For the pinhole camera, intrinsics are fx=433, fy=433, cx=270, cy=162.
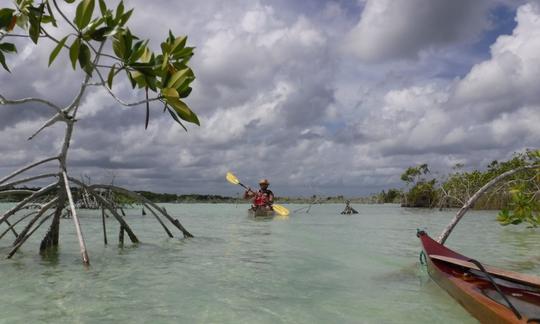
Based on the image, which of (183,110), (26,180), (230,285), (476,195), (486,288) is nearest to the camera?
(183,110)

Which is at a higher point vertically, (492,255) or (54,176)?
(54,176)

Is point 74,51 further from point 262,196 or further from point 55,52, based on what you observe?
point 262,196

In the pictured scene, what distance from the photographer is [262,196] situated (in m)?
20.4

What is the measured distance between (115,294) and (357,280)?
332cm

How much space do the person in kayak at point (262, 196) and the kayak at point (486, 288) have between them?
14513 mm

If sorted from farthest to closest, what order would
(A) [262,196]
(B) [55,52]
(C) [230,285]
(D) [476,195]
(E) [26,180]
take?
(A) [262,196] → (E) [26,180] → (D) [476,195] → (C) [230,285] → (B) [55,52]

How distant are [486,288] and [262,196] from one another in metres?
16.2

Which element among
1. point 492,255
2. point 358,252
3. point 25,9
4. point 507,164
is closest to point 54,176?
point 25,9

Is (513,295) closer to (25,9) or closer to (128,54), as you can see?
(128,54)

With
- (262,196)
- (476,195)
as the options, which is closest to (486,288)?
(476,195)

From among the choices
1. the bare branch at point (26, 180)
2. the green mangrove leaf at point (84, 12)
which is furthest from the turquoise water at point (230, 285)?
the green mangrove leaf at point (84, 12)

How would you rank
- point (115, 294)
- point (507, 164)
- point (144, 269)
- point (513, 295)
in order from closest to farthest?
point (513, 295) < point (115, 294) < point (144, 269) < point (507, 164)

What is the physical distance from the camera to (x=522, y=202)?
234 inches

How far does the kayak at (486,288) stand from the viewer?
3.50 metres
